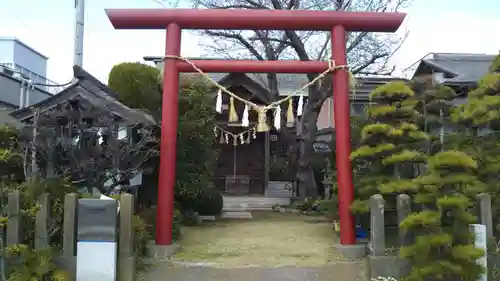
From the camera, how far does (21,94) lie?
14703 millimetres

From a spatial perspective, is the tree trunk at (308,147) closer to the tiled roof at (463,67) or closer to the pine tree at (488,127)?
the tiled roof at (463,67)

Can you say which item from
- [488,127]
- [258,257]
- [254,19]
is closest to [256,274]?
[258,257]

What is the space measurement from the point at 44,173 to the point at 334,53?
5.91 meters

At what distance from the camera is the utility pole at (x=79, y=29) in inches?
513

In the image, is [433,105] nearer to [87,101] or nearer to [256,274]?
[256,274]

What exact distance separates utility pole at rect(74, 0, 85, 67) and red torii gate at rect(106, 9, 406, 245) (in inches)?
181

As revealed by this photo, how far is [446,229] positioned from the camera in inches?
248

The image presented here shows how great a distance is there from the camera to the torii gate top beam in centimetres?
890

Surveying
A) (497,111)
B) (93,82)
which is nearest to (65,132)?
(93,82)

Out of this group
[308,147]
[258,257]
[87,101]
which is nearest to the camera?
[258,257]

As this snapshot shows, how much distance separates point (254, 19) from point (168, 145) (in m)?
2.92

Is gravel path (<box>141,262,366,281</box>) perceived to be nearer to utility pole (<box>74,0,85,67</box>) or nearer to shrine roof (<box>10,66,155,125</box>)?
shrine roof (<box>10,66,155,125</box>)

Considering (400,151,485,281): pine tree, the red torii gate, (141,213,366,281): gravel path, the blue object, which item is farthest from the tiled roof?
(400,151,485,281): pine tree

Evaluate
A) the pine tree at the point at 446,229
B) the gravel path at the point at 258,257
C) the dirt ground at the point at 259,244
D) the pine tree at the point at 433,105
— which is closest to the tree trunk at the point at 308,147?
Answer: the dirt ground at the point at 259,244
